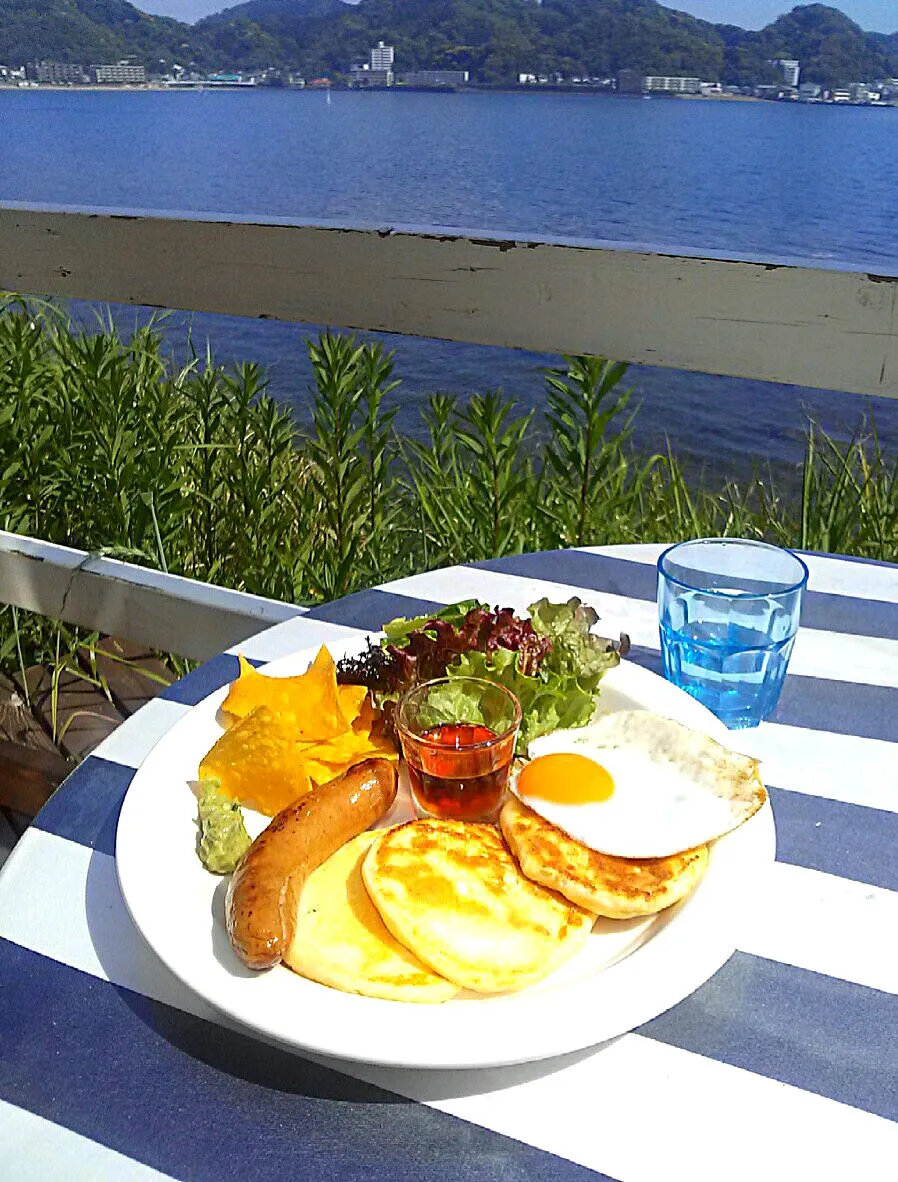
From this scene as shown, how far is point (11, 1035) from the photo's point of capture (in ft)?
2.71

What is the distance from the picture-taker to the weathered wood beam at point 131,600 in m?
2.30

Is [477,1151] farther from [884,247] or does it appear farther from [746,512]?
[884,247]

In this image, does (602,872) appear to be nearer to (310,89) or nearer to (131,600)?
(131,600)

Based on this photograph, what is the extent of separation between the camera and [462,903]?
2.78 ft

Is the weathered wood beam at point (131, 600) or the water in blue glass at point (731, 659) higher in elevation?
the water in blue glass at point (731, 659)

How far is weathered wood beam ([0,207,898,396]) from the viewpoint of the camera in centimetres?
180

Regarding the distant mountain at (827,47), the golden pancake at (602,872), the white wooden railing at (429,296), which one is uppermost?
the distant mountain at (827,47)

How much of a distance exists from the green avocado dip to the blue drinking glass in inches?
24.1

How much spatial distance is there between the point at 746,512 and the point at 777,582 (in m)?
2.21

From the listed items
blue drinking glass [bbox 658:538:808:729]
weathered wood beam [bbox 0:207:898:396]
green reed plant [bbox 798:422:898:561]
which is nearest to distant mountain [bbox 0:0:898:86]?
weathered wood beam [bbox 0:207:898:396]

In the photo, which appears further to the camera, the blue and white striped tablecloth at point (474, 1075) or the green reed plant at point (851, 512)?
the green reed plant at point (851, 512)

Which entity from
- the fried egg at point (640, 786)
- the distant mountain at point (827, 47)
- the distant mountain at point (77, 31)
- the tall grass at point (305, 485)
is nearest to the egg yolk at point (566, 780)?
the fried egg at point (640, 786)

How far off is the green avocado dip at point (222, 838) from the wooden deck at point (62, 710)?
173 cm

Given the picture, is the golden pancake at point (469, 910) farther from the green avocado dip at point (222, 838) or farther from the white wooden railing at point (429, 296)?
the white wooden railing at point (429, 296)
